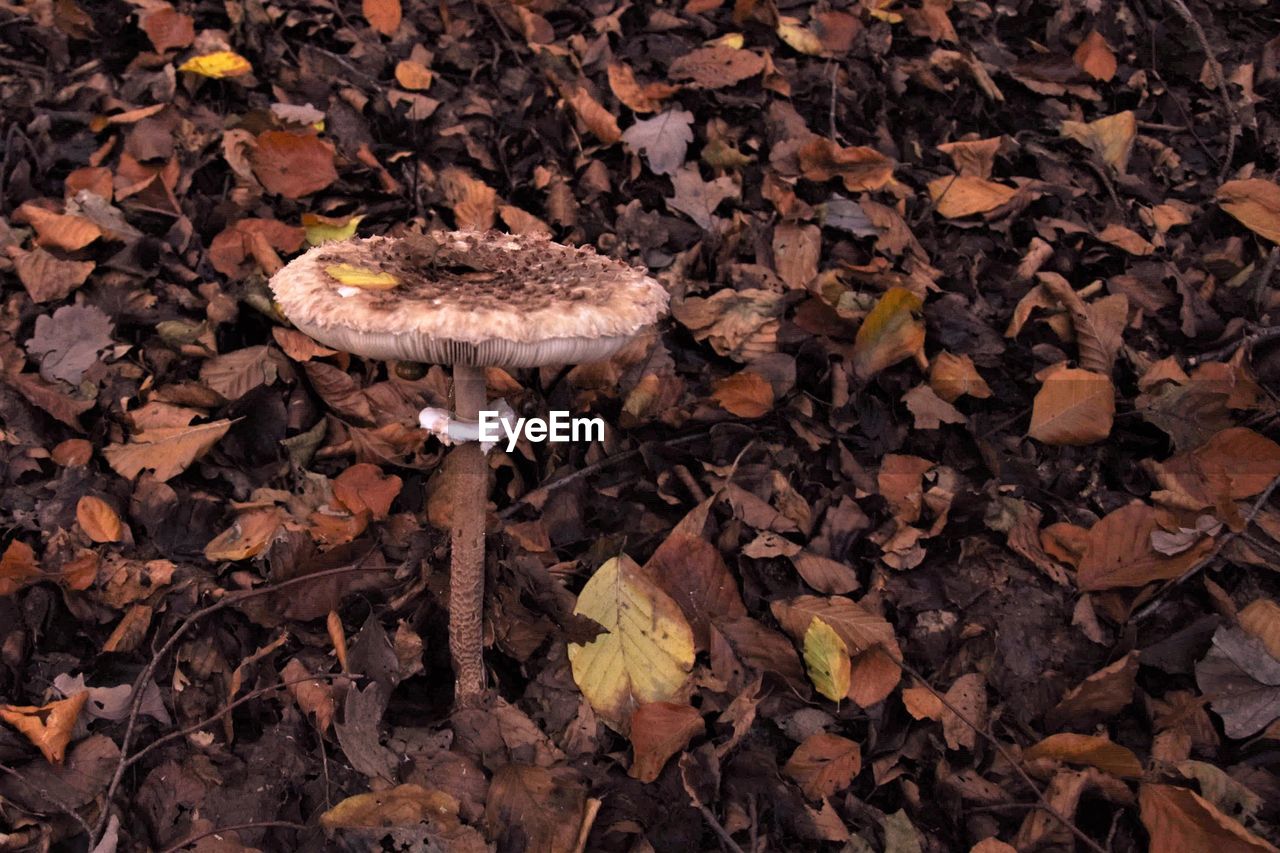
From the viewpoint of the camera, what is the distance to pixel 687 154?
434cm

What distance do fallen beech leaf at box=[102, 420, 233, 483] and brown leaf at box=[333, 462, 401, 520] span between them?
0.48 meters

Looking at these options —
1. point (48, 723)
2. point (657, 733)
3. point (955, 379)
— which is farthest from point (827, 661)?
point (48, 723)

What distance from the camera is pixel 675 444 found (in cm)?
346

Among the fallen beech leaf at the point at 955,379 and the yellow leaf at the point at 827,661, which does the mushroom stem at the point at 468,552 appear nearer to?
the yellow leaf at the point at 827,661

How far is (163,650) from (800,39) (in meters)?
4.04

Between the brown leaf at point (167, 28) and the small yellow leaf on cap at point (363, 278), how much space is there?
9.64ft

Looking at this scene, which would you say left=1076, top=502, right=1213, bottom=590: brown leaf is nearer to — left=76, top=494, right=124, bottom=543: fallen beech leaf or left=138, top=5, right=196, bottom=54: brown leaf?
left=76, top=494, right=124, bottom=543: fallen beech leaf

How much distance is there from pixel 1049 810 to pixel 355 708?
6.70 feet

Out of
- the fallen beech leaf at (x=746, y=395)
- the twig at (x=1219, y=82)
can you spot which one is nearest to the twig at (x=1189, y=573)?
the fallen beech leaf at (x=746, y=395)

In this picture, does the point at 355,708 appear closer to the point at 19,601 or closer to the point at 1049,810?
the point at 19,601

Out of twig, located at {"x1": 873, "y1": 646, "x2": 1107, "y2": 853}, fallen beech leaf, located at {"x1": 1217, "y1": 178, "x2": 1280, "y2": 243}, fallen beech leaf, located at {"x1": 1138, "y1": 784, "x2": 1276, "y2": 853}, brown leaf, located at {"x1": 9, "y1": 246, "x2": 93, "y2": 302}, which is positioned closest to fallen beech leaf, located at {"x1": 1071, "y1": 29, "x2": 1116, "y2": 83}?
fallen beech leaf, located at {"x1": 1217, "y1": 178, "x2": 1280, "y2": 243}

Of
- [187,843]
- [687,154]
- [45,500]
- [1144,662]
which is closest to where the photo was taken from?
[187,843]

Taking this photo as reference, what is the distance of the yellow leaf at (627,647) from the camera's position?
2.79 m

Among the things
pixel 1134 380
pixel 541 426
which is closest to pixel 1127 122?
pixel 1134 380
